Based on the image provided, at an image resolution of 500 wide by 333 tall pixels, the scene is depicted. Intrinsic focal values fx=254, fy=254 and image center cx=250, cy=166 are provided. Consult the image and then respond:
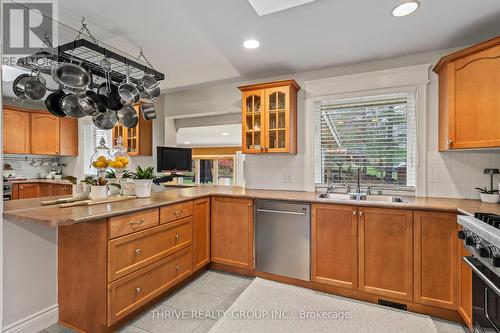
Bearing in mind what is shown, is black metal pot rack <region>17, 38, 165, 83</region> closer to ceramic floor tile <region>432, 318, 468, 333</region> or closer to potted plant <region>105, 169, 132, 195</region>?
potted plant <region>105, 169, 132, 195</region>

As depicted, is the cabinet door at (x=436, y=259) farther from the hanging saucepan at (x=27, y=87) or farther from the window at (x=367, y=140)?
the hanging saucepan at (x=27, y=87)

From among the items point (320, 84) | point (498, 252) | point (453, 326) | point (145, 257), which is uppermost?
point (320, 84)

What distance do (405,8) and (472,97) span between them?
35.4 inches

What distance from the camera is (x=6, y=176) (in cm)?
464

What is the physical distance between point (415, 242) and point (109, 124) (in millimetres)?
2949

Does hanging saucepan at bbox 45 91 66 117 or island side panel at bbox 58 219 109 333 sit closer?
island side panel at bbox 58 219 109 333

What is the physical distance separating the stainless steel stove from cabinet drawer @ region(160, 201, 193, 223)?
220 cm

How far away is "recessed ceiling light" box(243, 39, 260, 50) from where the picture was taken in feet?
8.22

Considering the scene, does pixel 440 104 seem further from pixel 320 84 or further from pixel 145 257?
pixel 145 257

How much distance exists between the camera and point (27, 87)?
7.23ft

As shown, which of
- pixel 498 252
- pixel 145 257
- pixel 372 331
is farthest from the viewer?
pixel 145 257

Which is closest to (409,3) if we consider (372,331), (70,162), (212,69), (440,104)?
(440,104)

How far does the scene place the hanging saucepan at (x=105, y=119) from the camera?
95.3 inches

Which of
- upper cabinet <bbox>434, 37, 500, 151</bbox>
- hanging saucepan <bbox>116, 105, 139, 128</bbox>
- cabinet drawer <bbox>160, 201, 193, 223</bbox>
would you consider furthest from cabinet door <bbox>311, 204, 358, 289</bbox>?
hanging saucepan <bbox>116, 105, 139, 128</bbox>
